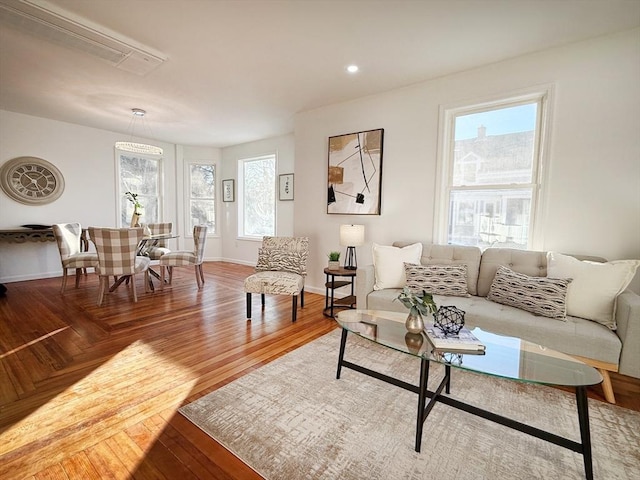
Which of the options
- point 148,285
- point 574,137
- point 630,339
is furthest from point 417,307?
point 148,285

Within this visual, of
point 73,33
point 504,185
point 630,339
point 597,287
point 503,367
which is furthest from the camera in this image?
point 504,185

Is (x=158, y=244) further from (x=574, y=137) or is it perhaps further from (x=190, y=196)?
(x=574, y=137)

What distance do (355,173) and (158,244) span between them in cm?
382

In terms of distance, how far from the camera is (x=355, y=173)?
3.96m

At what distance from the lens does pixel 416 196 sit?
3.53 m

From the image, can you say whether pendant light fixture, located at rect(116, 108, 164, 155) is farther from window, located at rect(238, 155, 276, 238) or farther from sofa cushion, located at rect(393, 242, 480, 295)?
sofa cushion, located at rect(393, 242, 480, 295)

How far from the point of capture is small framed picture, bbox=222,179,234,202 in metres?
6.92

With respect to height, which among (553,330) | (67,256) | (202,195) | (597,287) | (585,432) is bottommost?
(585,432)

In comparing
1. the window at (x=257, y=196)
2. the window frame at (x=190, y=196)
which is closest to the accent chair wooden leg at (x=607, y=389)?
the window at (x=257, y=196)

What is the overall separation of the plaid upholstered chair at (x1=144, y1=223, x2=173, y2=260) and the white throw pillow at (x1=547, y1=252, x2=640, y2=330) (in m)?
5.17

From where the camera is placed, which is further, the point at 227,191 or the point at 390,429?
the point at 227,191

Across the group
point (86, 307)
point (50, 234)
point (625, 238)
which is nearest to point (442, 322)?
point (625, 238)

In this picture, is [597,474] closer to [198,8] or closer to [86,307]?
[198,8]

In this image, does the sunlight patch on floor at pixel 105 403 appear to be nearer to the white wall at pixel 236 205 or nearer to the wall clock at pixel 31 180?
the white wall at pixel 236 205
